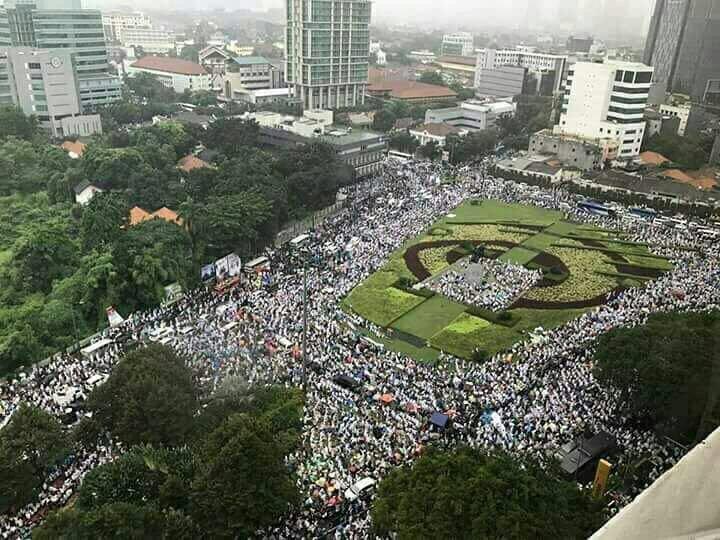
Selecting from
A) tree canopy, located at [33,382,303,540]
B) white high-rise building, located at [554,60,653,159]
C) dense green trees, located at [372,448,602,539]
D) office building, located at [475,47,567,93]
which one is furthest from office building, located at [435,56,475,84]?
tree canopy, located at [33,382,303,540]

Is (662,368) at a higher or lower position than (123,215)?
higher

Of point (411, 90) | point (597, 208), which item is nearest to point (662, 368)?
point (597, 208)

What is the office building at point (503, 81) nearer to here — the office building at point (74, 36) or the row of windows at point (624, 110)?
the row of windows at point (624, 110)

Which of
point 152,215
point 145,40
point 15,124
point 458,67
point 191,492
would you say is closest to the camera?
point 191,492

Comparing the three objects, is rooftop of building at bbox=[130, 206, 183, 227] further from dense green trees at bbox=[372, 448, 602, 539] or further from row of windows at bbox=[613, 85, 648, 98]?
row of windows at bbox=[613, 85, 648, 98]

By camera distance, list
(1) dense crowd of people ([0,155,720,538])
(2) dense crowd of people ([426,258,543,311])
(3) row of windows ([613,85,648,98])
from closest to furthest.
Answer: (1) dense crowd of people ([0,155,720,538]) → (2) dense crowd of people ([426,258,543,311]) → (3) row of windows ([613,85,648,98])

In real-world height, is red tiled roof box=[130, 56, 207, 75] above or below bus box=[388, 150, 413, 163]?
above

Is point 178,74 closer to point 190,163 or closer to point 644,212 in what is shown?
point 190,163
